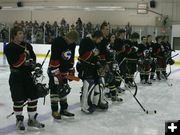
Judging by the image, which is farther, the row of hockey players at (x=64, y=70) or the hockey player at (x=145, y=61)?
the hockey player at (x=145, y=61)

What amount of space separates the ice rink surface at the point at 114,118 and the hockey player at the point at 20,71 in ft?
1.17

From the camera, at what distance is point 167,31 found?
17.7 m

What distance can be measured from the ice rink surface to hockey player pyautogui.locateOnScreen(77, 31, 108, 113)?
0.20 m

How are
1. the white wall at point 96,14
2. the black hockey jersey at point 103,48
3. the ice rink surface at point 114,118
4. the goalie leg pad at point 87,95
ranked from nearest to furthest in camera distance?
the ice rink surface at point 114,118
the goalie leg pad at point 87,95
the black hockey jersey at point 103,48
the white wall at point 96,14

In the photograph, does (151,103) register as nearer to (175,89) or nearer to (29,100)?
(175,89)

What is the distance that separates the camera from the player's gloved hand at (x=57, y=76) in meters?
4.32

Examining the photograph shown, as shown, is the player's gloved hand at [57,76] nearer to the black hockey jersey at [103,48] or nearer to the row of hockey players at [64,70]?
the row of hockey players at [64,70]

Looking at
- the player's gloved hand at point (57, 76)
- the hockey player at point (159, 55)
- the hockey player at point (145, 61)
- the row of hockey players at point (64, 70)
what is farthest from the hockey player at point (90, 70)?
the hockey player at point (159, 55)

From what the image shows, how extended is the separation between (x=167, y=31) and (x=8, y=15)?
983 centimetres

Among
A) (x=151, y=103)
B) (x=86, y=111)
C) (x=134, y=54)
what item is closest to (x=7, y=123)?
(x=86, y=111)

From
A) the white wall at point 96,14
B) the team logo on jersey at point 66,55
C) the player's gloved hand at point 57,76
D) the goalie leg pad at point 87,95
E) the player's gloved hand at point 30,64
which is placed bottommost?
the goalie leg pad at point 87,95

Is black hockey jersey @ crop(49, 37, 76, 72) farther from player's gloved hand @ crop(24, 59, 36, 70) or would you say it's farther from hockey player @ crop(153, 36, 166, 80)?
hockey player @ crop(153, 36, 166, 80)

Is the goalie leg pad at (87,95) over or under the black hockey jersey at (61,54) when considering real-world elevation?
under

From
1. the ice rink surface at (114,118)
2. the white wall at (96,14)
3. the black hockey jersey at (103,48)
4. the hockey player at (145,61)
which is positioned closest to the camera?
the ice rink surface at (114,118)
